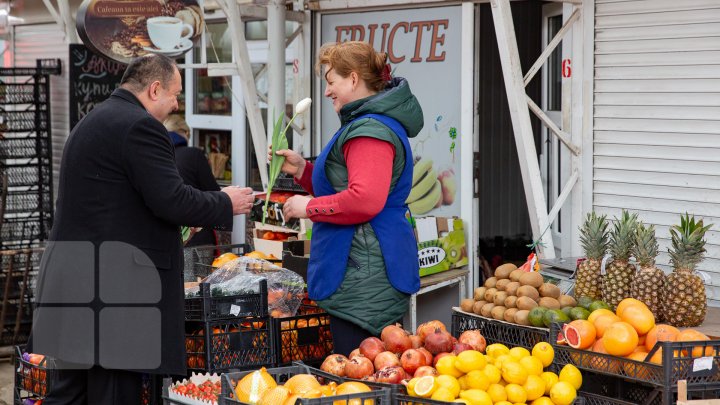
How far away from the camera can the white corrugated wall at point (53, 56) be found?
11.5m

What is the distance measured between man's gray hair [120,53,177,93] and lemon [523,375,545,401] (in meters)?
1.95

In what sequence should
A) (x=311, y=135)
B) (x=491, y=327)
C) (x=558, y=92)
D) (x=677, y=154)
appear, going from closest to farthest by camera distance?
(x=491, y=327), (x=677, y=154), (x=558, y=92), (x=311, y=135)

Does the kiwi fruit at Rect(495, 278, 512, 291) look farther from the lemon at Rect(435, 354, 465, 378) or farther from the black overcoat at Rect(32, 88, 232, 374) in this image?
the black overcoat at Rect(32, 88, 232, 374)

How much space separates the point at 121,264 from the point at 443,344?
4.49ft

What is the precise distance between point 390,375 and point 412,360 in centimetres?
18

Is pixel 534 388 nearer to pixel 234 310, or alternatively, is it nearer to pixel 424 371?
pixel 424 371

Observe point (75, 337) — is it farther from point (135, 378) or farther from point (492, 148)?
→ point (492, 148)

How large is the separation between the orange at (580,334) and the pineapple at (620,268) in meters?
0.69

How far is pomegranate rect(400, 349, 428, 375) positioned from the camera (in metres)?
3.99

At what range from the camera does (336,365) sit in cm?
406

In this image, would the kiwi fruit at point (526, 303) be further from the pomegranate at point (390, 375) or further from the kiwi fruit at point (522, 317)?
the pomegranate at point (390, 375)

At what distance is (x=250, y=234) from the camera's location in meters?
8.28

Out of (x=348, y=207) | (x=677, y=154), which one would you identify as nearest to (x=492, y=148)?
(x=677, y=154)

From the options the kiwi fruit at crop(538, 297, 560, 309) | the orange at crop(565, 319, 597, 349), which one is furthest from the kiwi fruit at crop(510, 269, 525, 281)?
the orange at crop(565, 319, 597, 349)
